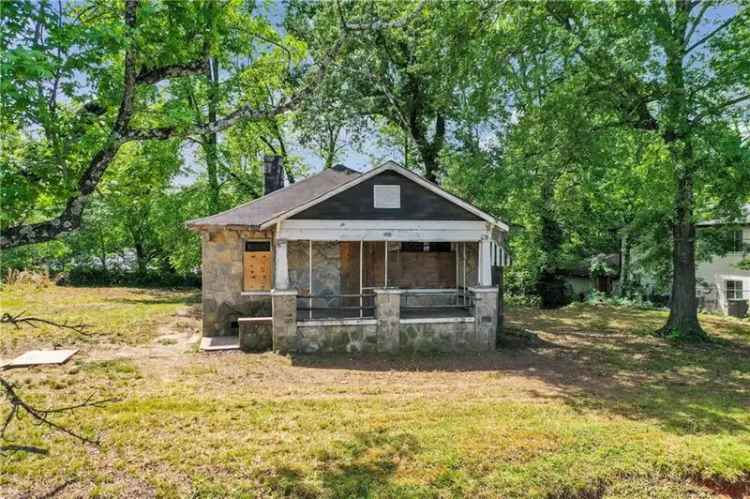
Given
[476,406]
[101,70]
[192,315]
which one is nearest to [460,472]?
[476,406]

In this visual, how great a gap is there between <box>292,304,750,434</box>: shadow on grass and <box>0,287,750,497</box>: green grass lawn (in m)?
0.05

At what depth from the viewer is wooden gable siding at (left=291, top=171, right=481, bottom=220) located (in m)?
11.7

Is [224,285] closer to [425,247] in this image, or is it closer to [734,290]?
[425,247]

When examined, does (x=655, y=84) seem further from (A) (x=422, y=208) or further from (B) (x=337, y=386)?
(B) (x=337, y=386)

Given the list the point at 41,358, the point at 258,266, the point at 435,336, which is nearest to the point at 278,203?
the point at 258,266

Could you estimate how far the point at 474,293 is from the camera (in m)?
11.9

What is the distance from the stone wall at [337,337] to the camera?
36.5ft

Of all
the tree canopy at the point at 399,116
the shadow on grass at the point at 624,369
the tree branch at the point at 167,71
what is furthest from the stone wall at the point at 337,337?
the tree branch at the point at 167,71

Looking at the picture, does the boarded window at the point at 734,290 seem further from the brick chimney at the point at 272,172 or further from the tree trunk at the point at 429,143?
the brick chimney at the point at 272,172

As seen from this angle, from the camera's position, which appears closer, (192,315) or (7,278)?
(192,315)

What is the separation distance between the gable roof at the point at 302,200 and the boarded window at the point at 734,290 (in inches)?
725

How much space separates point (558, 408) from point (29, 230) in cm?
716

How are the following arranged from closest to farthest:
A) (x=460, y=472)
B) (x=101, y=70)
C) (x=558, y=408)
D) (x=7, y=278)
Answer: (x=101, y=70), (x=460, y=472), (x=558, y=408), (x=7, y=278)

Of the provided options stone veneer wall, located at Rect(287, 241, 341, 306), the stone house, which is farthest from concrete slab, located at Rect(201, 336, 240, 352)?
stone veneer wall, located at Rect(287, 241, 341, 306)
